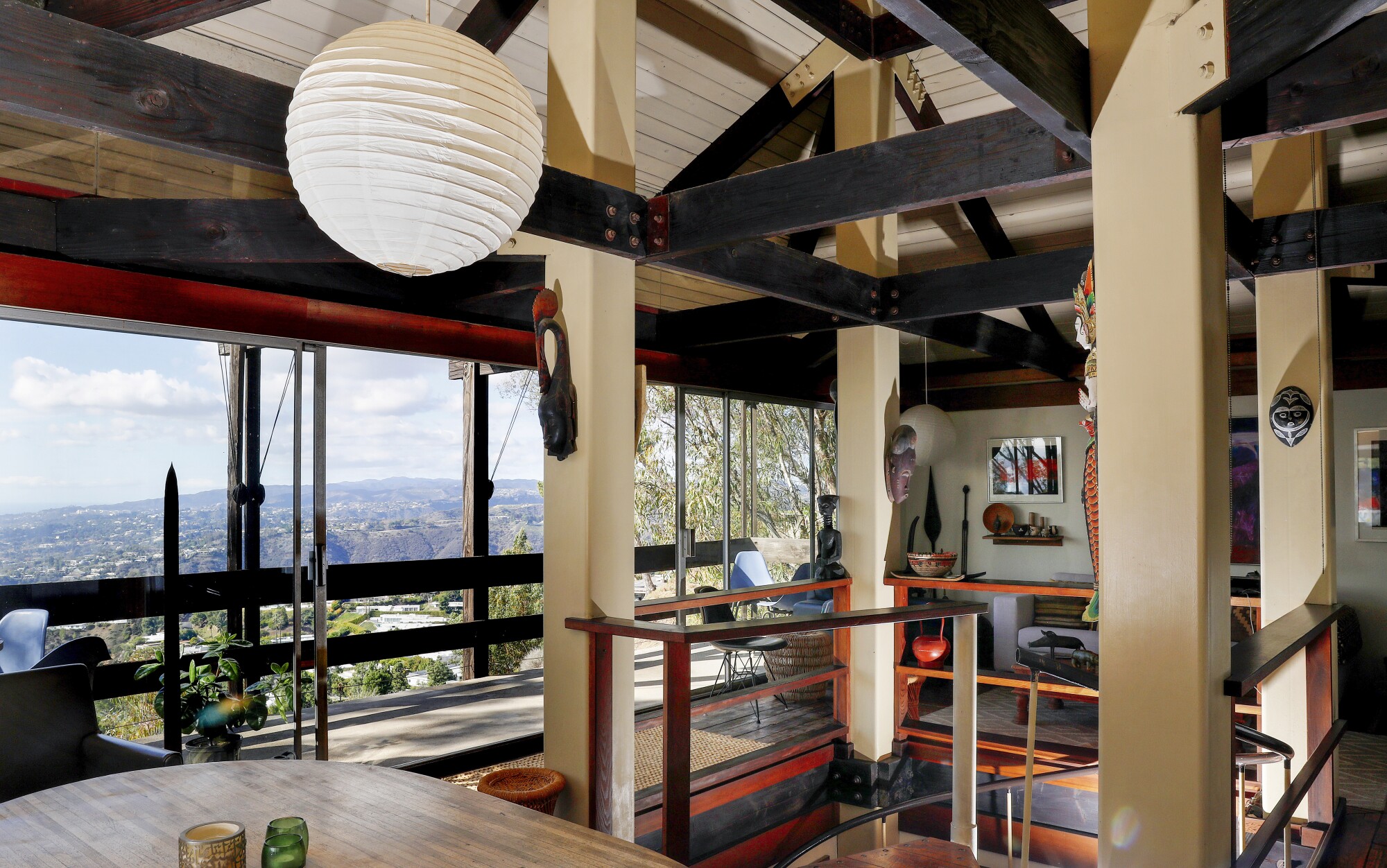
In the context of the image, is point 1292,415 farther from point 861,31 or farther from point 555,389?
point 555,389

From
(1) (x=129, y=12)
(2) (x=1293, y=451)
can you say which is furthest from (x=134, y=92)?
(2) (x=1293, y=451)

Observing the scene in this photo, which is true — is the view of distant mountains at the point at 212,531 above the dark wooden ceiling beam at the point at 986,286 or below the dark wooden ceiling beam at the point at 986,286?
below

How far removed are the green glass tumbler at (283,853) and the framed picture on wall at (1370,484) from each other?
7204 millimetres

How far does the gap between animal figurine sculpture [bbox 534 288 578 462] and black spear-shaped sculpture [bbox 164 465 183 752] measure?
1681mm

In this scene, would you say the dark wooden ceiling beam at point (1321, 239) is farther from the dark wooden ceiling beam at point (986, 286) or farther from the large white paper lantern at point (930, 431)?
the large white paper lantern at point (930, 431)

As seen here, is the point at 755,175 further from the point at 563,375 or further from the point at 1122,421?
the point at 1122,421

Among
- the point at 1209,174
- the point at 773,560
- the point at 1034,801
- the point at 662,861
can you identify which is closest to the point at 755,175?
the point at 1209,174

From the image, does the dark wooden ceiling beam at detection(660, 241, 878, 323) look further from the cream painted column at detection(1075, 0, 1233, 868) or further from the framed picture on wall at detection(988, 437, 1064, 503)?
the framed picture on wall at detection(988, 437, 1064, 503)

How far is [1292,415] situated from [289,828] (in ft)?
12.6

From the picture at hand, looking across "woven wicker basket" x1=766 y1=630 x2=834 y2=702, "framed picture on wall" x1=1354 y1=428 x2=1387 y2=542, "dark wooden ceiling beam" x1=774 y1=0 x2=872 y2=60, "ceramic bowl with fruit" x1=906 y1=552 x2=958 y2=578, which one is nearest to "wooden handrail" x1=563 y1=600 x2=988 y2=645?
"ceramic bowl with fruit" x1=906 y1=552 x2=958 y2=578

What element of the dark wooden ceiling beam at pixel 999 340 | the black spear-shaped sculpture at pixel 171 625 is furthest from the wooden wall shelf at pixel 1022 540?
the black spear-shaped sculpture at pixel 171 625

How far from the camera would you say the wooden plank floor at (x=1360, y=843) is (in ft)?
9.32

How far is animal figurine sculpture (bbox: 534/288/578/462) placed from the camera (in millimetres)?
3164

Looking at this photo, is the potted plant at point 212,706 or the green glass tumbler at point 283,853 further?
the potted plant at point 212,706
